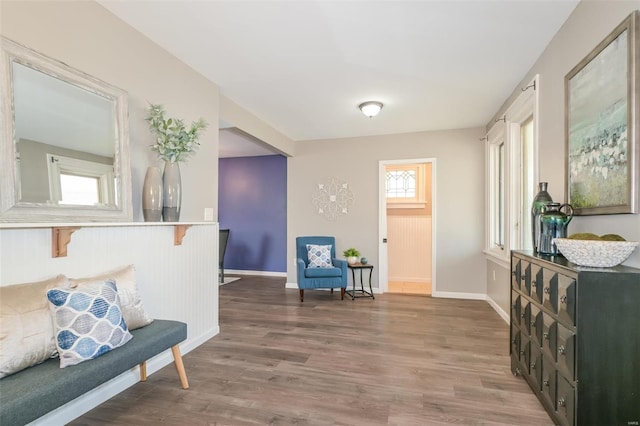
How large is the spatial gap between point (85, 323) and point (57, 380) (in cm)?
27

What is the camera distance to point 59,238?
5.80ft

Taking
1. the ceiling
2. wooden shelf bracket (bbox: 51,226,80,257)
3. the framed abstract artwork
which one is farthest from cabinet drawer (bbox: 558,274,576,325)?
wooden shelf bracket (bbox: 51,226,80,257)

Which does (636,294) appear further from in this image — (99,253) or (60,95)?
(60,95)

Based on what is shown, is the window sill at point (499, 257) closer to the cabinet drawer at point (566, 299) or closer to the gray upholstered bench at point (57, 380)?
the cabinet drawer at point (566, 299)

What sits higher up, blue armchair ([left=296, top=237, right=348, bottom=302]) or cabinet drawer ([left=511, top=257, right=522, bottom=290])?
cabinet drawer ([left=511, top=257, right=522, bottom=290])

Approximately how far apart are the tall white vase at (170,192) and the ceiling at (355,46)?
1012 millimetres

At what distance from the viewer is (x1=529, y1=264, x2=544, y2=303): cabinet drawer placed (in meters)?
1.91

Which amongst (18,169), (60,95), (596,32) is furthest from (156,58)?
(596,32)

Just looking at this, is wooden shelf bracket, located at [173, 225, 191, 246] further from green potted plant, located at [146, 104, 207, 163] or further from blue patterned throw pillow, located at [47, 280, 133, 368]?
blue patterned throw pillow, located at [47, 280, 133, 368]

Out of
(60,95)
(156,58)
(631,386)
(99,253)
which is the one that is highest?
(156,58)

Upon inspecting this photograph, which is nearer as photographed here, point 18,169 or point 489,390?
point 18,169

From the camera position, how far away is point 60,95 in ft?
6.08

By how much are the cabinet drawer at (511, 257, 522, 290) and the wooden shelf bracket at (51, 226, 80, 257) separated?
9.21ft

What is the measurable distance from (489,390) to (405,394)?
582 millimetres
